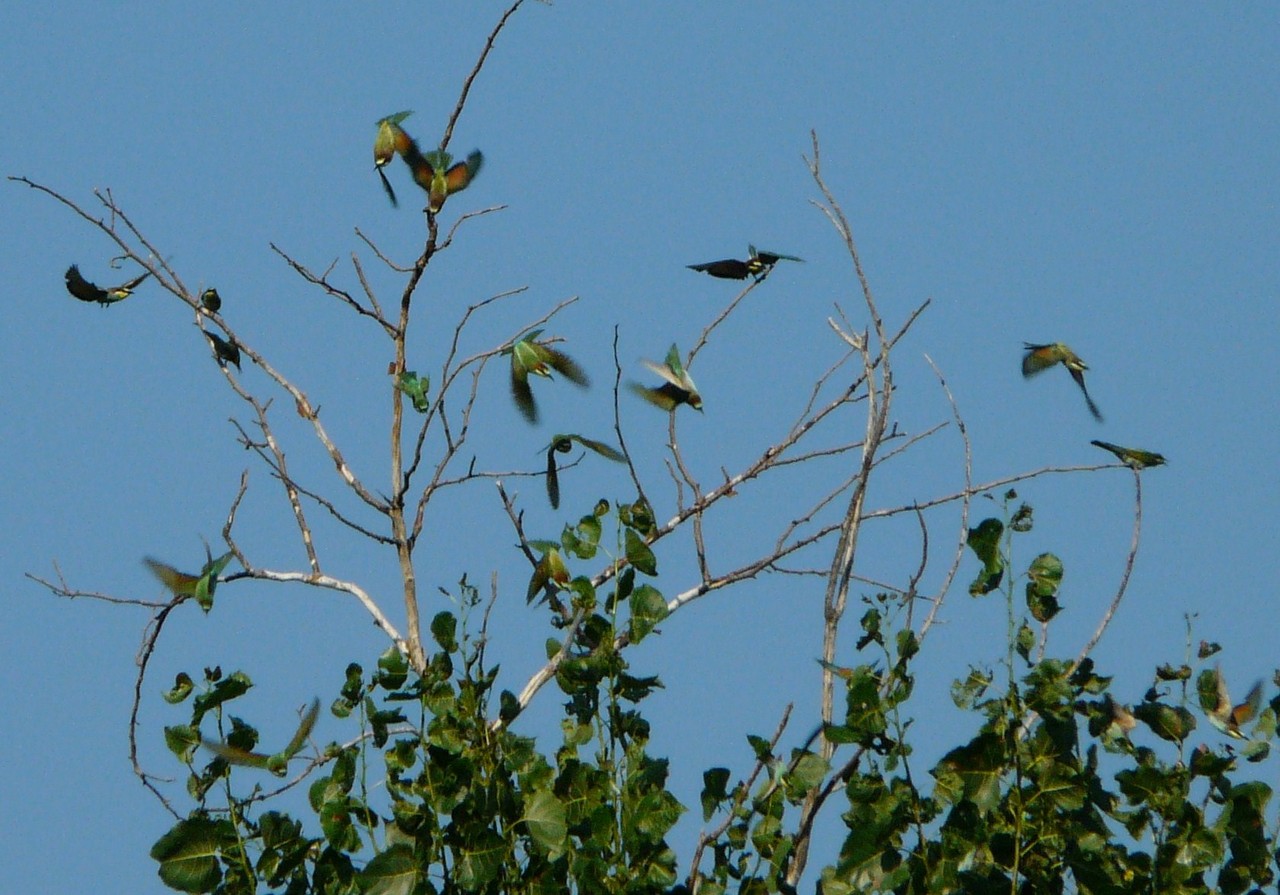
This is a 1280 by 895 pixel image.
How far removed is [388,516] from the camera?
4.96 meters

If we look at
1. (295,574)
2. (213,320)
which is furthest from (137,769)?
(213,320)

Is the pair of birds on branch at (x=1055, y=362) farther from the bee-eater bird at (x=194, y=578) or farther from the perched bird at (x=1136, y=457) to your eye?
the bee-eater bird at (x=194, y=578)

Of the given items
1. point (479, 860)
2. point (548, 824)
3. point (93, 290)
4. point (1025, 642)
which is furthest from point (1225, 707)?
point (93, 290)

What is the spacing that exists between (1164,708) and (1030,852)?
1.40 ft

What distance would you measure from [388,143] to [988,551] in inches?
106

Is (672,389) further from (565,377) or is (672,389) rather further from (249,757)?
(249,757)

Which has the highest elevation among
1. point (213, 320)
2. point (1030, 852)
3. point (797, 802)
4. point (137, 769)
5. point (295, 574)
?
point (213, 320)

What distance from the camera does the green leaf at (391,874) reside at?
11.2ft

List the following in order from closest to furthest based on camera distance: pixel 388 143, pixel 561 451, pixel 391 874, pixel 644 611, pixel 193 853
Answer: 1. pixel 391 874
2. pixel 193 853
3. pixel 644 611
4. pixel 561 451
5. pixel 388 143

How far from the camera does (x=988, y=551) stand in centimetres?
367

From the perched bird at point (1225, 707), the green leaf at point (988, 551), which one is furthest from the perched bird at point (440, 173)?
the perched bird at point (1225, 707)

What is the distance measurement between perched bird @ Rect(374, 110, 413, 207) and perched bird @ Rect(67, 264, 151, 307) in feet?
3.39

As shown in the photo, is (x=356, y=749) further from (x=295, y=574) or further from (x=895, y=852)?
(x=295, y=574)

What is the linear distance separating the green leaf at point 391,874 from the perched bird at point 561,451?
1403 millimetres
